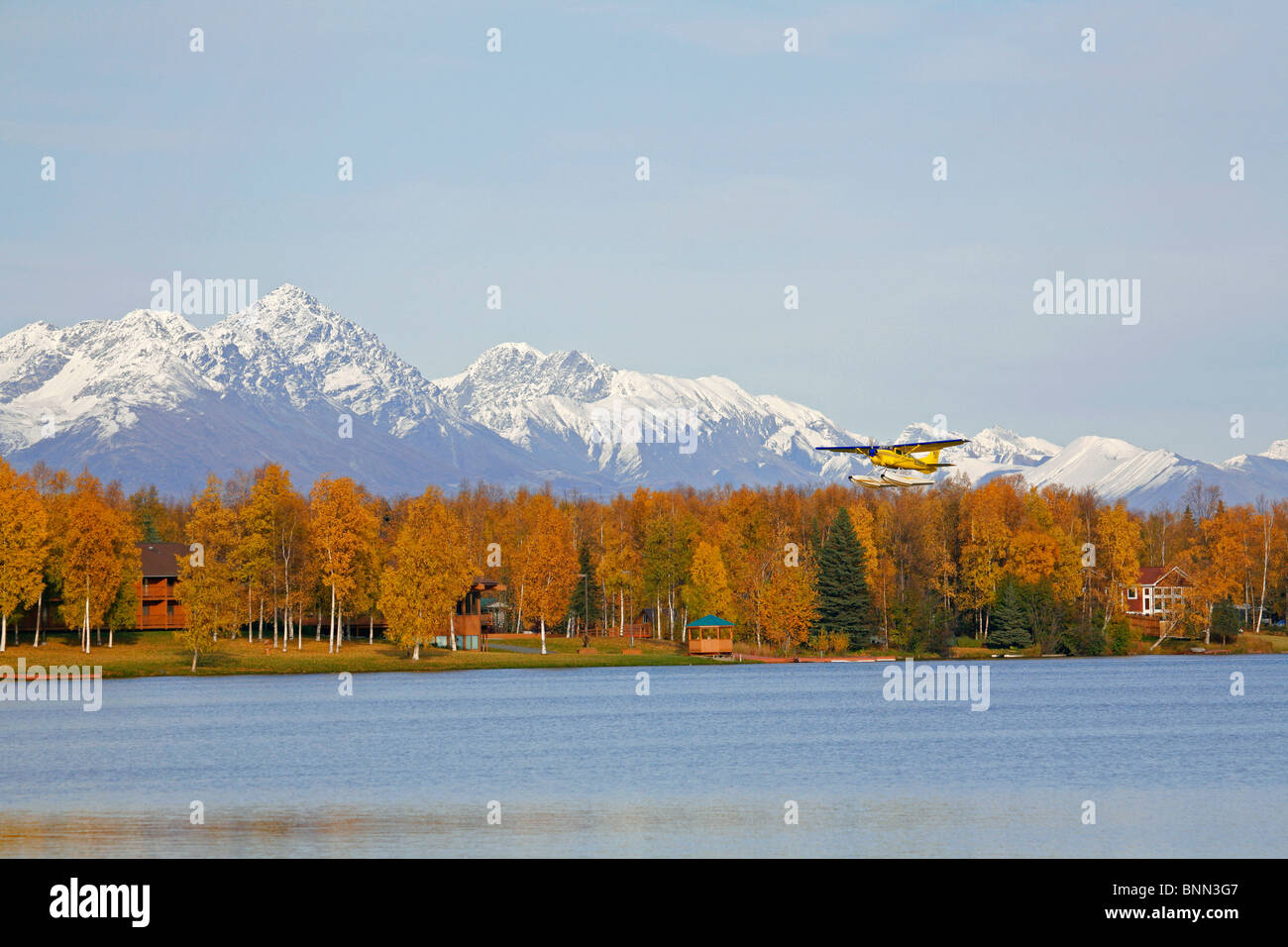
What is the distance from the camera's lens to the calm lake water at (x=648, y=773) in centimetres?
3250

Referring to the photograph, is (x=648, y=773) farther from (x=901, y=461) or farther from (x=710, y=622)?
(x=710, y=622)

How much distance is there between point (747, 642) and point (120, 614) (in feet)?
164

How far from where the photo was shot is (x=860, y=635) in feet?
363

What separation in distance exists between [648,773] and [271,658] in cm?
5900

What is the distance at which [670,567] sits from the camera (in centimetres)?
12406

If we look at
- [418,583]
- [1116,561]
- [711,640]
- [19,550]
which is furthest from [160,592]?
[1116,561]

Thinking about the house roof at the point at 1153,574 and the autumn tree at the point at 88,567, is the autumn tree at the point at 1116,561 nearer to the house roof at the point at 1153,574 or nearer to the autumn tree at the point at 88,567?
the house roof at the point at 1153,574

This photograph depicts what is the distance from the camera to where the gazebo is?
4433 inches

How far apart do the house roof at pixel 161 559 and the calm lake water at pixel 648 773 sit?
32.0m

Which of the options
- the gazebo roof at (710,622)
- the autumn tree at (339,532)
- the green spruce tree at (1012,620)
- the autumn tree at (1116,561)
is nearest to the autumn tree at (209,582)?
the autumn tree at (339,532)
